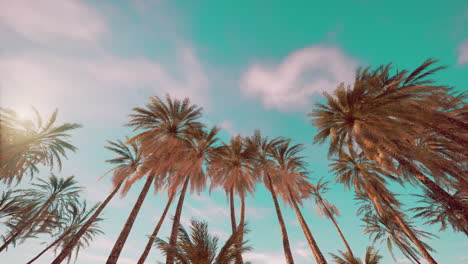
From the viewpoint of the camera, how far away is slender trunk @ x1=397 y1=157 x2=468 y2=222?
23.6 ft

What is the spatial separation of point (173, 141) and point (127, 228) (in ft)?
20.2

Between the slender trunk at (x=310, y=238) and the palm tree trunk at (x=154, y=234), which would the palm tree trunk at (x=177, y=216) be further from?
the slender trunk at (x=310, y=238)

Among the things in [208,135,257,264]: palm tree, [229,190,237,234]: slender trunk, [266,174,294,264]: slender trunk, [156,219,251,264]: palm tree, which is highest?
[208,135,257,264]: palm tree

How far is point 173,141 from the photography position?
13.8 meters

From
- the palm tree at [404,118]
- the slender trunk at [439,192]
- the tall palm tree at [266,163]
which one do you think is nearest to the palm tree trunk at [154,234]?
the tall palm tree at [266,163]

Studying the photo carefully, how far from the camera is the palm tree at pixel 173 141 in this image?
43.9ft

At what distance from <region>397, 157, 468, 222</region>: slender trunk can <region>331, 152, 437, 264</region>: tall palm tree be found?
9.90 ft

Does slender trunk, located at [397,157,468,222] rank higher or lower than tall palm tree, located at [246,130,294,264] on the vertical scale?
lower

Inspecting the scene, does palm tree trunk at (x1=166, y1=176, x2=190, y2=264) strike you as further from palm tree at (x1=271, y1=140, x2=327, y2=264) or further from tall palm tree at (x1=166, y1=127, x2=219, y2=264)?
palm tree at (x1=271, y1=140, x2=327, y2=264)

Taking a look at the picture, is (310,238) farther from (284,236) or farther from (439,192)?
(439,192)

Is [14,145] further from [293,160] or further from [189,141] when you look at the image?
[293,160]

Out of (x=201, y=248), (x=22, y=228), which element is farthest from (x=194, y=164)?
(x=22, y=228)

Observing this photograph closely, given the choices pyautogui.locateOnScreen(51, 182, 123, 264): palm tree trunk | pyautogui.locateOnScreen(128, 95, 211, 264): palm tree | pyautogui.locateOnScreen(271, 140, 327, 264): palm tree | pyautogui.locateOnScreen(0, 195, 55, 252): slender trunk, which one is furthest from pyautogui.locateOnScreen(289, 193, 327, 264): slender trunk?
pyautogui.locateOnScreen(0, 195, 55, 252): slender trunk

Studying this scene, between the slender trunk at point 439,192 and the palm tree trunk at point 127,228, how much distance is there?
1587 cm
